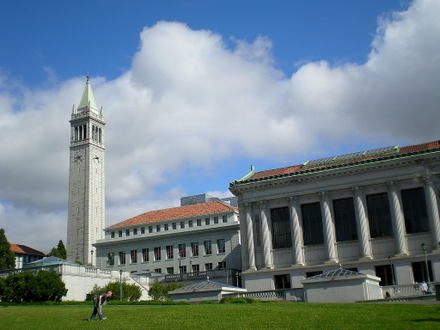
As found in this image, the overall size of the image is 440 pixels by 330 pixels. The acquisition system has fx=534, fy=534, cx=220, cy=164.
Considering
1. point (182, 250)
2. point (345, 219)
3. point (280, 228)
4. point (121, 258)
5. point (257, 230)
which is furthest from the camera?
point (121, 258)

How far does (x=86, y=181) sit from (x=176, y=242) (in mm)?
48264

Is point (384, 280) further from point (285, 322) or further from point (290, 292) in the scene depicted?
point (285, 322)

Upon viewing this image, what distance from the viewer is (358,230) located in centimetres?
6381

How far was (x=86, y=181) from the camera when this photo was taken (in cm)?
13638

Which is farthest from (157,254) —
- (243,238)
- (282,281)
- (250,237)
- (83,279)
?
(282,281)

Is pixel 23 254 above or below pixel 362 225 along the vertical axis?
above

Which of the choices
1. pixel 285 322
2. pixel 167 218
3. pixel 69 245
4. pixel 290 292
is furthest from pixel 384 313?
pixel 69 245

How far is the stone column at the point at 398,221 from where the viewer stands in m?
61.0

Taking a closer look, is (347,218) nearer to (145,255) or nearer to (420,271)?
(420,271)

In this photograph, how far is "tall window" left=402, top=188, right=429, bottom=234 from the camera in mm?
61406

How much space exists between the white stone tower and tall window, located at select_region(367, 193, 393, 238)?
80.3 meters

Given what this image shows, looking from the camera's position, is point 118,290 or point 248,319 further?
point 118,290

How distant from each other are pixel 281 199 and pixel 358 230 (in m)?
10.6

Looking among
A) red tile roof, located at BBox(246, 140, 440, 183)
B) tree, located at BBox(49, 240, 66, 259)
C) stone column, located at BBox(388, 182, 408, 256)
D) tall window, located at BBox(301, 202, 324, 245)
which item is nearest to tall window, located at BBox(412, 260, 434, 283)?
stone column, located at BBox(388, 182, 408, 256)
